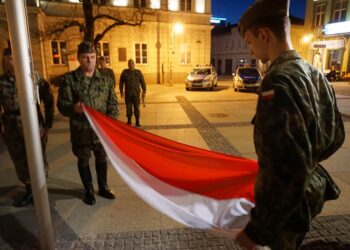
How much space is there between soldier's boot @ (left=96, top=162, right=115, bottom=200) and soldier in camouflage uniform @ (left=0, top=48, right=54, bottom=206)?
0.94 metres

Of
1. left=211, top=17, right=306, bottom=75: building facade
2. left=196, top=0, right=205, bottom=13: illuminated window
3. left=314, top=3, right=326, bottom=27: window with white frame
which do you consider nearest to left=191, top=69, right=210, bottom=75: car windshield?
left=196, top=0, right=205, bottom=13: illuminated window

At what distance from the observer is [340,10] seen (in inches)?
1251

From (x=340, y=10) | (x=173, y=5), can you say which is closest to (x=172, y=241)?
(x=173, y=5)

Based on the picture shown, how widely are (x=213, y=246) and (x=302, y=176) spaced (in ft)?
7.10

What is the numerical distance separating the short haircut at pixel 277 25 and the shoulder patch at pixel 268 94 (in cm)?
34

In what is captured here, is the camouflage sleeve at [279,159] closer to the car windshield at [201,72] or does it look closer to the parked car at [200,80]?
the parked car at [200,80]

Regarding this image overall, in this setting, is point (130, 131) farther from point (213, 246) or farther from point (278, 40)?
point (278, 40)

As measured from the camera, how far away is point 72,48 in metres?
23.9

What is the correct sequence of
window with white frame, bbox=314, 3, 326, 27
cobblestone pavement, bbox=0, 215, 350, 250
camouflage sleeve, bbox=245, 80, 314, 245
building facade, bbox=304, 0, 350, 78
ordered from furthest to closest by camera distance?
window with white frame, bbox=314, 3, 326, 27 → building facade, bbox=304, 0, 350, 78 → cobblestone pavement, bbox=0, 215, 350, 250 → camouflage sleeve, bbox=245, 80, 314, 245

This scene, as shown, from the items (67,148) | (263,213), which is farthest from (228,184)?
(67,148)

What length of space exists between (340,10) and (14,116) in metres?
37.3

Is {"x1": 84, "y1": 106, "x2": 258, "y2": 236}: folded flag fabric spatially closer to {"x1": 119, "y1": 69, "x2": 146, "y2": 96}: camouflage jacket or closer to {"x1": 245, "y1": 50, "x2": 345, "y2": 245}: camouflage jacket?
{"x1": 245, "y1": 50, "x2": 345, "y2": 245}: camouflage jacket

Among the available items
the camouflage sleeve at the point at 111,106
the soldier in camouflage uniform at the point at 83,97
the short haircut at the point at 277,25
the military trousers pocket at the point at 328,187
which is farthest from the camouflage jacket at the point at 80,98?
the military trousers pocket at the point at 328,187

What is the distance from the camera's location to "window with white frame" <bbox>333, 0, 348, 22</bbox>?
3133 centimetres
